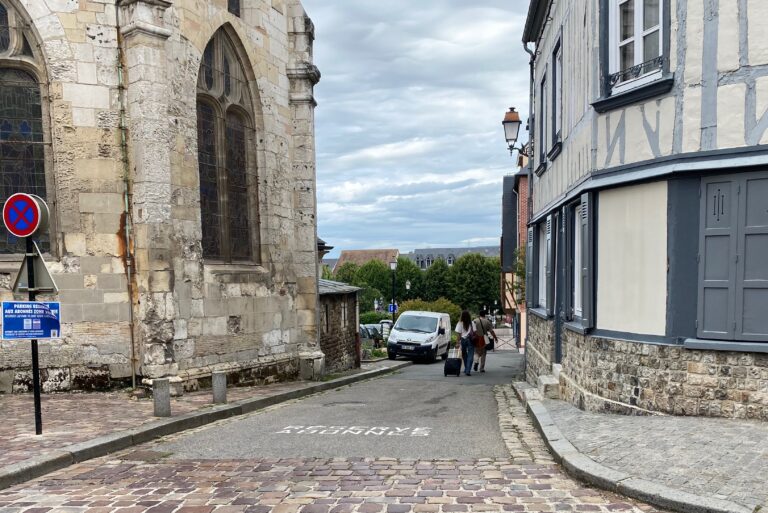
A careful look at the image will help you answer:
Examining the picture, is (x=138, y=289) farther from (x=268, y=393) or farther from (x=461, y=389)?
(x=461, y=389)

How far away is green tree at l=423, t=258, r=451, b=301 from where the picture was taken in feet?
232

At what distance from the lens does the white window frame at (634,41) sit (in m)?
6.79

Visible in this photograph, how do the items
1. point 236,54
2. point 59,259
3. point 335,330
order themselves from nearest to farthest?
point 59,259
point 236,54
point 335,330

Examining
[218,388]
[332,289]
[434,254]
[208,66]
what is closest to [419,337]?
[332,289]

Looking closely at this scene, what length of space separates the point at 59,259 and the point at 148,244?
1.28 m

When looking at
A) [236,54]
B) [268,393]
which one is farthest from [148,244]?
[236,54]

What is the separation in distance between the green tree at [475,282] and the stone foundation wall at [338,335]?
1952 inches

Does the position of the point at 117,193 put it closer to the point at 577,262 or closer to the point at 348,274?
the point at 577,262

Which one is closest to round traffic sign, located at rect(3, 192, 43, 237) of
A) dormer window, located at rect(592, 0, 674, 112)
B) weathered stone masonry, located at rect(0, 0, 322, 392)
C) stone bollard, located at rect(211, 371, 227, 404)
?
weathered stone masonry, located at rect(0, 0, 322, 392)

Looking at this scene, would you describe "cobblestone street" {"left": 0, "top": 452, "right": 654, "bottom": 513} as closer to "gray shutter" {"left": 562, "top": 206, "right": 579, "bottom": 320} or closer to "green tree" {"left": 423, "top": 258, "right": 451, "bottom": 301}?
"gray shutter" {"left": 562, "top": 206, "right": 579, "bottom": 320}

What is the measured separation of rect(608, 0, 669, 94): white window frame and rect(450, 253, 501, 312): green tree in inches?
2372

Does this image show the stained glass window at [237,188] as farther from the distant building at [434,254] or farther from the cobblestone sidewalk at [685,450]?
the distant building at [434,254]

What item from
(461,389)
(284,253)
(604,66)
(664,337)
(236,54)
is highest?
(236,54)

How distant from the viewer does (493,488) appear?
4.77 m
